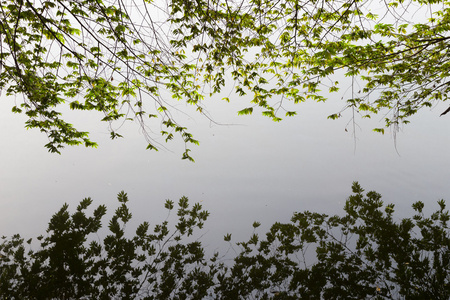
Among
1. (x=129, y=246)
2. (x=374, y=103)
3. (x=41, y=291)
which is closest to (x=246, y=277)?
(x=129, y=246)

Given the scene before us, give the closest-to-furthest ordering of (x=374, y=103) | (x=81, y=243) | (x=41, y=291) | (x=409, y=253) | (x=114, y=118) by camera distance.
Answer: (x=41, y=291) < (x=81, y=243) < (x=114, y=118) < (x=409, y=253) < (x=374, y=103)

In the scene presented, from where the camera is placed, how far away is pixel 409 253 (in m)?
6.28

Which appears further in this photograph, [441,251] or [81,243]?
[441,251]

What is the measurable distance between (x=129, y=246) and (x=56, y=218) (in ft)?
4.95

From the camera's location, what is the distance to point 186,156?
5.04 meters

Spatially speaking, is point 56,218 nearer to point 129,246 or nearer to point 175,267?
point 129,246

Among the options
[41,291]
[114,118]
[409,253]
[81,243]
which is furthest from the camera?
[409,253]

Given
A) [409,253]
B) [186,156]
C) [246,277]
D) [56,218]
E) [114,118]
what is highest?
[114,118]

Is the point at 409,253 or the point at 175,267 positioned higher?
the point at 409,253

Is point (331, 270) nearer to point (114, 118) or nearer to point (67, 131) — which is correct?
point (114, 118)

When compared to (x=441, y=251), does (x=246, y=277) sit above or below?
below

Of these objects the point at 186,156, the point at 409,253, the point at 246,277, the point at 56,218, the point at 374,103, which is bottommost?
the point at 246,277

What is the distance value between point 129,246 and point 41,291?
1604 mm

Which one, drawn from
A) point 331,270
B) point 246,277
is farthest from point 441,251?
point 246,277
